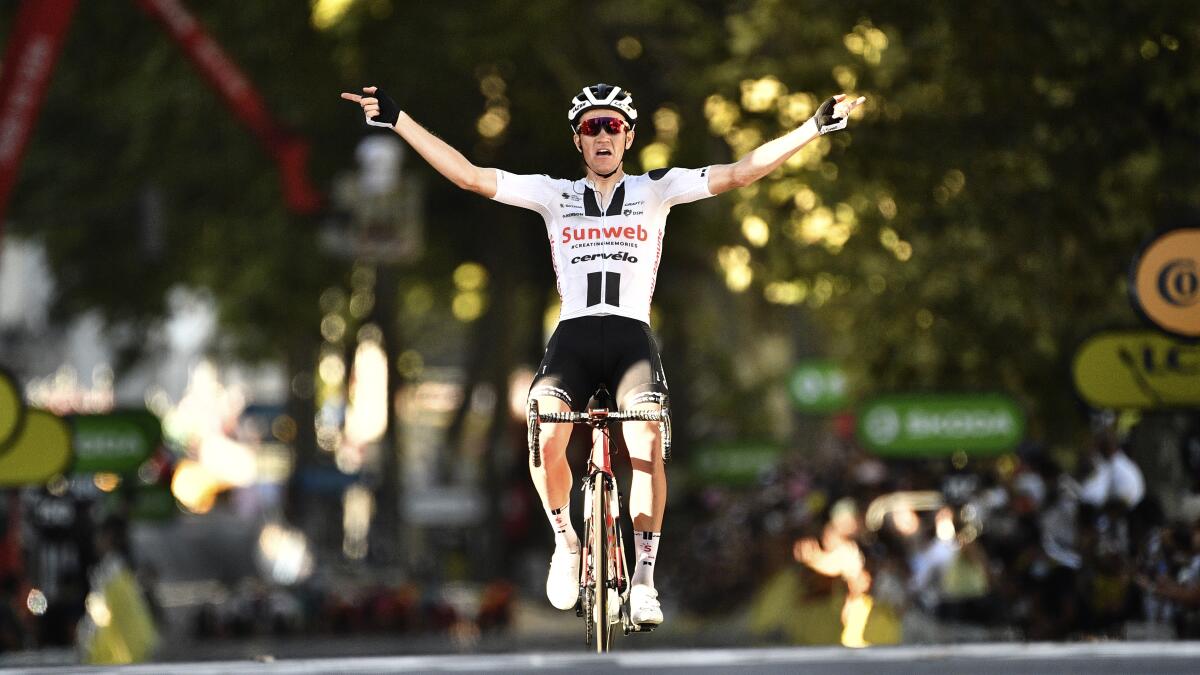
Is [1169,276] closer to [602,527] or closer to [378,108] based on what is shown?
[602,527]

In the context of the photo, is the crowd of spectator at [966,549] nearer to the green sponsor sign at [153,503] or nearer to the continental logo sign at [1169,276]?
the continental logo sign at [1169,276]

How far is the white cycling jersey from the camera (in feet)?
36.9

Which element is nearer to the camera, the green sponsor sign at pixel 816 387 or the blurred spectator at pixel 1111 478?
the blurred spectator at pixel 1111 478

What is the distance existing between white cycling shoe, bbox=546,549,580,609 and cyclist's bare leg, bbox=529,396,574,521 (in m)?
0.25

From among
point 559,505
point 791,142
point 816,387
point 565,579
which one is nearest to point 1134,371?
point 791,142

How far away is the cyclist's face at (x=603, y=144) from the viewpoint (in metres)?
11.2

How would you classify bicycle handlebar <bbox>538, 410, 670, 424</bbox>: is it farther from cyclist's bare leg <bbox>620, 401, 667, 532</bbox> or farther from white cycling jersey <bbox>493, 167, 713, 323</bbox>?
white cycling jersey <bbox>493, 167, 713, 323</bbox>

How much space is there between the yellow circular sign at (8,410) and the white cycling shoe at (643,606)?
9645 mm

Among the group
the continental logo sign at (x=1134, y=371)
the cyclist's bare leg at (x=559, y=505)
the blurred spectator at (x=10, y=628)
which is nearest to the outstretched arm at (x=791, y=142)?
the cyclist's bare leg at (x=559, y=505)

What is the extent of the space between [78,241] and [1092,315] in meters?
18.2

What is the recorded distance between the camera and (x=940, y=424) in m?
21.8

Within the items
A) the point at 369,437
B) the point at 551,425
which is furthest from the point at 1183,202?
the point at 369,437

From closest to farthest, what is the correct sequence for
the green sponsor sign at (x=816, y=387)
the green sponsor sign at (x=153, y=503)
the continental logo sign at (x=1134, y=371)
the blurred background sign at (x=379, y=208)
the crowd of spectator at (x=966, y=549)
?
the crowd of spectator at (x=966, y=549) < the continental logo sign at (x=1134, y=371) < the green sponsor sign at (x=153, y=503) < the blurred background sign at (x=379, y=208) < the green sponsor sign at (x=816, y=387)

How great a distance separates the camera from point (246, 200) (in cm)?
3462
